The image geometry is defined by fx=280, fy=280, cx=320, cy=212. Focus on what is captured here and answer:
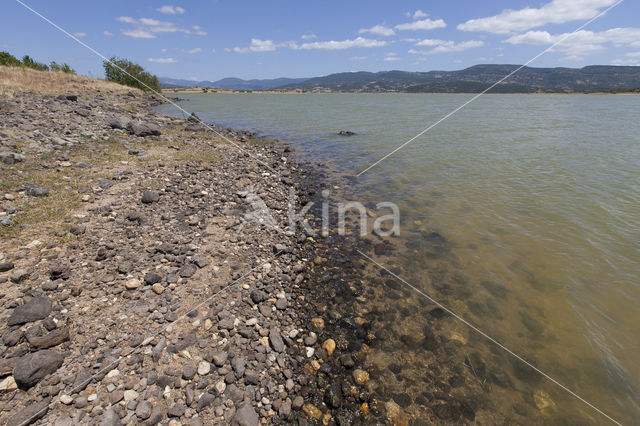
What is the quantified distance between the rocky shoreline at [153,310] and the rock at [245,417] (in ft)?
0.04

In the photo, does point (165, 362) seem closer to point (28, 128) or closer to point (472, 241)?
point (472, 241)

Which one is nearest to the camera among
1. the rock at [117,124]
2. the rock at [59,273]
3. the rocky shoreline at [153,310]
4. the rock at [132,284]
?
the rocky shoreline at [153,310]

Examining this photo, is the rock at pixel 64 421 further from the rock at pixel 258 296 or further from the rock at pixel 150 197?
the rock at pixel 150 197

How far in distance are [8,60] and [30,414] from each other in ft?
178

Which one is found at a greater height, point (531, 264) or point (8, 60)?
point (8, 60)

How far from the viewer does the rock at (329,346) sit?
16.5 feet

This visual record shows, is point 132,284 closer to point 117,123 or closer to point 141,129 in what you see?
point 141,129

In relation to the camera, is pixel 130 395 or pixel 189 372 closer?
pixel 130 395

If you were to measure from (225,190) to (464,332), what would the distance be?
28.2 feet

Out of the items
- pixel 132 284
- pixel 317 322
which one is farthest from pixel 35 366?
pixel 317 322

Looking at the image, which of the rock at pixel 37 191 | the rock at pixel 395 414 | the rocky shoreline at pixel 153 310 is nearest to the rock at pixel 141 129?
the rocky shoreline at pixel 153 310

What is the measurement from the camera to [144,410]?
12.0 feet

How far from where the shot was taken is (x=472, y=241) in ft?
27.9

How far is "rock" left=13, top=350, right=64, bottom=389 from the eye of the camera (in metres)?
3.65
